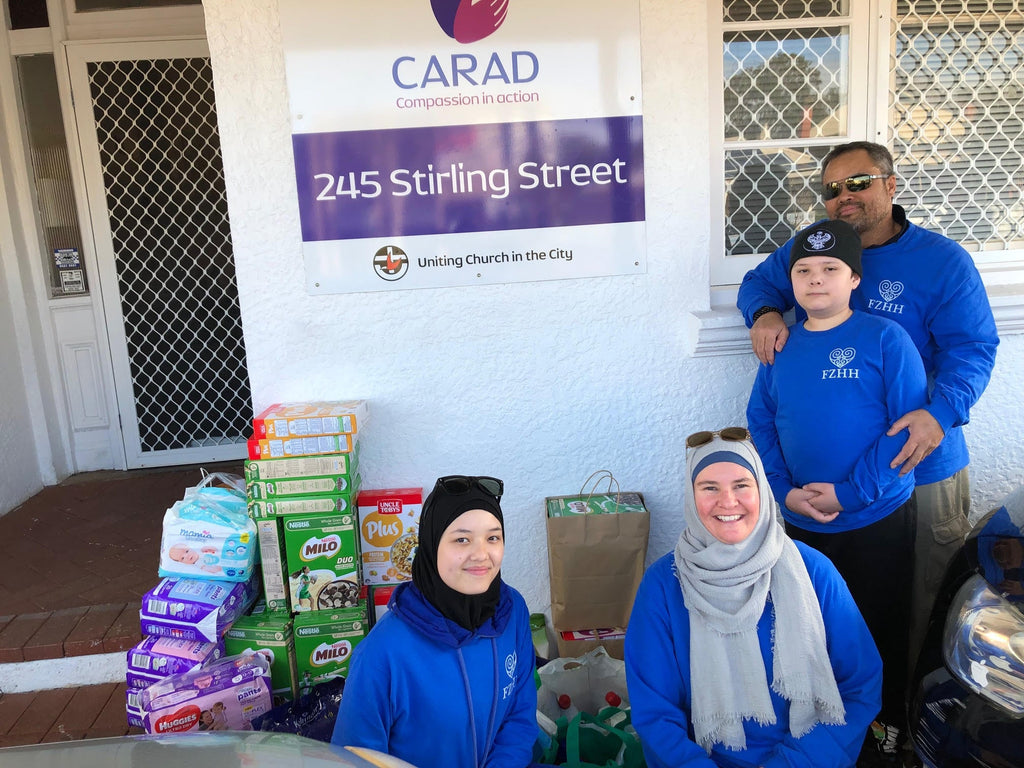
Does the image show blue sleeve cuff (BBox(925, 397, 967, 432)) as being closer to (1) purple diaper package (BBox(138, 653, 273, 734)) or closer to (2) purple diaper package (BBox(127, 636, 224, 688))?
(1) purple diaper package (BBox(138, 653, 273, 734))

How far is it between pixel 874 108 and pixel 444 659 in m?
2.98

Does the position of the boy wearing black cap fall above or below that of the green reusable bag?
above

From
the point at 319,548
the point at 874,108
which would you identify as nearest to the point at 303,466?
the point at 319,548

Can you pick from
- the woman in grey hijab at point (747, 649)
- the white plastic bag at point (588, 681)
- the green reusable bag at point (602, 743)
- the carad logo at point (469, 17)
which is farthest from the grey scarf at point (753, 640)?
the carad logo at point (469, 17)

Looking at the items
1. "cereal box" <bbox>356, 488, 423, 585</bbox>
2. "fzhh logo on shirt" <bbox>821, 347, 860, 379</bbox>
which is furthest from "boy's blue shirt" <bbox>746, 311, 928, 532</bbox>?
"cereal box" <bbox>356, 488, 423, 585</bbox>

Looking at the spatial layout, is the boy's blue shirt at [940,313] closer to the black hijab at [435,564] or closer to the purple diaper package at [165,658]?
the black hijab at [435,564]

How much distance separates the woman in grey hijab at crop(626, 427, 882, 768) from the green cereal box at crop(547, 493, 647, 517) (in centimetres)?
103

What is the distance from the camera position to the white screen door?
4500mm

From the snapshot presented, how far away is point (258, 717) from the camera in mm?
2553

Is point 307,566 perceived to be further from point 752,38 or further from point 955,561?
point 752,38

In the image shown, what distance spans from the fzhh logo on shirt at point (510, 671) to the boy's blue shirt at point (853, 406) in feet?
3.69

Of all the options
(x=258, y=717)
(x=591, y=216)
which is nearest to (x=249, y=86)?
(x=591, y=216)

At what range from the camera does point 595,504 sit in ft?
9.85

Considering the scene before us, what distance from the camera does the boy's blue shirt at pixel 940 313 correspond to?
2.34 meters
